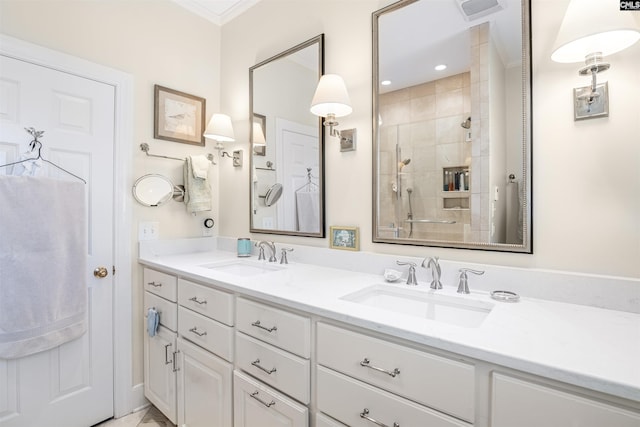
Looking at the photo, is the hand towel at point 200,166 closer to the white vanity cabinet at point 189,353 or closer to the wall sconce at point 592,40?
the white vanity cabinet at point 189,353

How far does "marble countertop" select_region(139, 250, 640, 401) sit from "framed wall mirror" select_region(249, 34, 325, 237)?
62 centimetres

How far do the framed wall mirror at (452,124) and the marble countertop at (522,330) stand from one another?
28cm

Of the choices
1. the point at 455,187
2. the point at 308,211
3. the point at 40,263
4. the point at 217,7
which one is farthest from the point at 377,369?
the point at 217,7

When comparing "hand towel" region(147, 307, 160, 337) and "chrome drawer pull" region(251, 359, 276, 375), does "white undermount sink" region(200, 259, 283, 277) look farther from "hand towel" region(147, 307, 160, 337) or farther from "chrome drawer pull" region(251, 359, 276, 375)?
"chrome drawer pull" region(251, 359, 276, 375)

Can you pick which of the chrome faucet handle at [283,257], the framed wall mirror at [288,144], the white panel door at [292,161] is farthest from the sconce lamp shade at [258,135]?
the chrome faucet handle at [283,257]

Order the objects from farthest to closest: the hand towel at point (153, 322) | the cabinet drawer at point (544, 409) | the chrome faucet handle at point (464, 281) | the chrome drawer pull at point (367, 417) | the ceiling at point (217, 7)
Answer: the ceiling at point (217, 7) < the hand towel at point (153, 322) < the chrome faucet handle at point (464, 281) < the chrome drawer pull at point (367, 417) < the cabinet drawer at point (544, 409)

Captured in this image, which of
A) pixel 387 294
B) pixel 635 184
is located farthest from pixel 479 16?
pixel 387 294

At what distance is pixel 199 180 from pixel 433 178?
1545mm

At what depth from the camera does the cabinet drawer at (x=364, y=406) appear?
2.80 feet

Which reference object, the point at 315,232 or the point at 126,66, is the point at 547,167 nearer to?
the point at 315,232

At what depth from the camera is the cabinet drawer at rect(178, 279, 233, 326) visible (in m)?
1.39

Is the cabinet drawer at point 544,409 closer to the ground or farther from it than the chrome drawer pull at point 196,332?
farther from it

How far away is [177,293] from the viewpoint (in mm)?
1687

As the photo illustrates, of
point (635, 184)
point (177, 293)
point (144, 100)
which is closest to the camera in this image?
point (635, 184)
